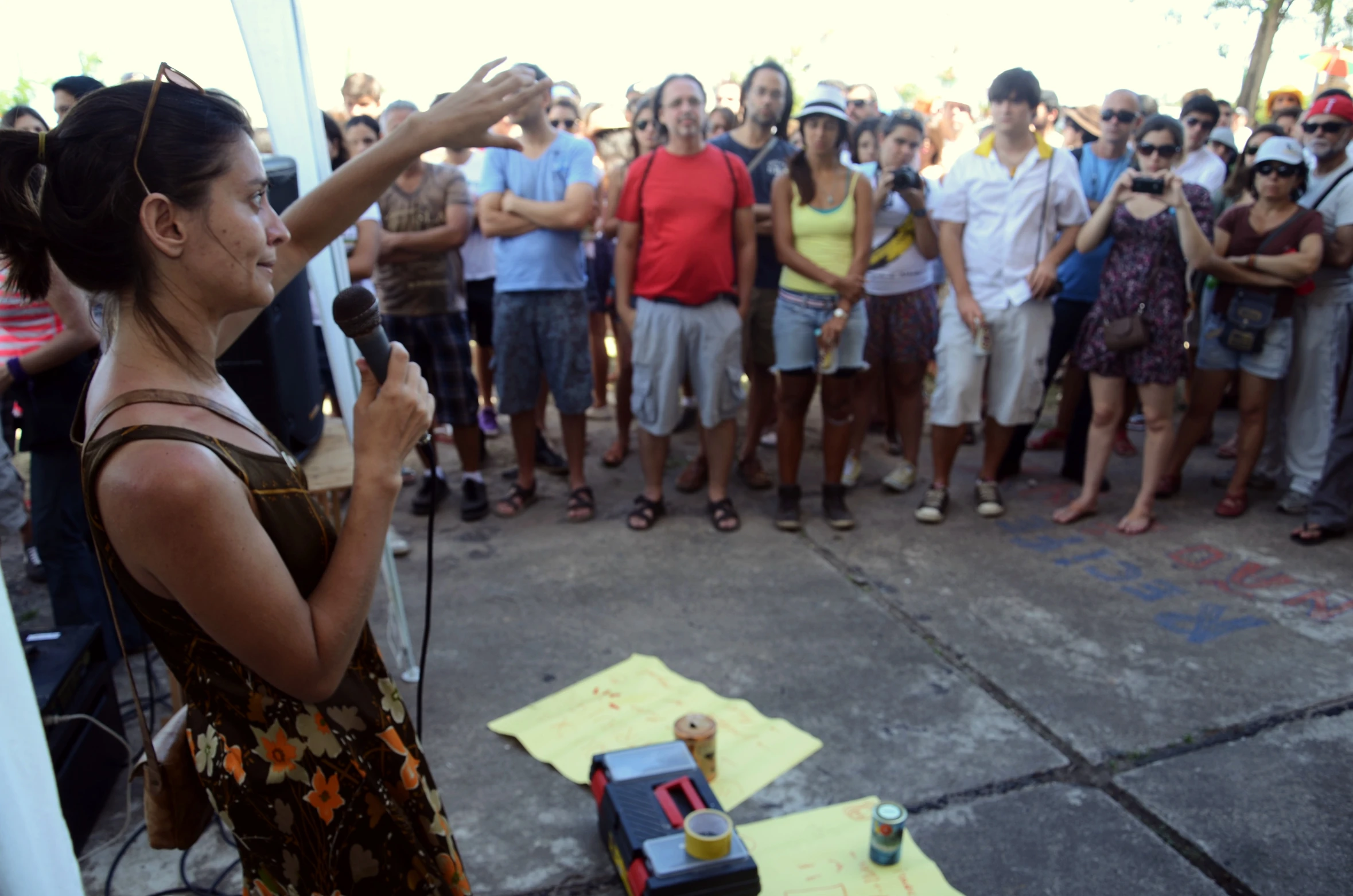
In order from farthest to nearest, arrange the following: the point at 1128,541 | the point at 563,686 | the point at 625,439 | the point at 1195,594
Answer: the point at 625,439 → the point at 1128,541 → the point at 1195,594 → the point at 563,686

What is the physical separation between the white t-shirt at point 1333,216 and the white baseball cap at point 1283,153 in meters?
0.21

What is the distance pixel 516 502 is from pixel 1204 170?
Result: 4.34m

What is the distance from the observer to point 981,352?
4.34m

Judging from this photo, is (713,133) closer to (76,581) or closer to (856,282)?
(856,282)

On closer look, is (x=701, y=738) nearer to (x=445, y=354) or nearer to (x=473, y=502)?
(x=473, y=502)

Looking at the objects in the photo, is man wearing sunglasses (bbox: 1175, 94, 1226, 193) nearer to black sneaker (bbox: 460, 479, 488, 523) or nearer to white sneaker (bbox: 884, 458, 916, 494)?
white sneaker (bbox: 884, 458, 916, 494)

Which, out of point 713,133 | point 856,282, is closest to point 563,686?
point 856,282

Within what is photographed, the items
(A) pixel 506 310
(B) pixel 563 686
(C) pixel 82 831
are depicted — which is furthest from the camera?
(A) pixel 506 310

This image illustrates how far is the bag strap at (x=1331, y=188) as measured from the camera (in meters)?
4.12

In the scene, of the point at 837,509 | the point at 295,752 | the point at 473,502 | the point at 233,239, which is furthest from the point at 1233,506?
the point at 233,239

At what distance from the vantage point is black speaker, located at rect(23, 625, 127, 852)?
2.29 meters

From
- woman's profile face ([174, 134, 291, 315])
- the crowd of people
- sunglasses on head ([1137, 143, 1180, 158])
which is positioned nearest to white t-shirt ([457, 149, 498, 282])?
the crowd of people

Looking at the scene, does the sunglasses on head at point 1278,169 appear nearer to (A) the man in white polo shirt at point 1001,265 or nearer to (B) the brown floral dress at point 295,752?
(A) the man in white polo shirt at point 1001,265

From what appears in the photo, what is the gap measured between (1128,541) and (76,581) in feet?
14.1
